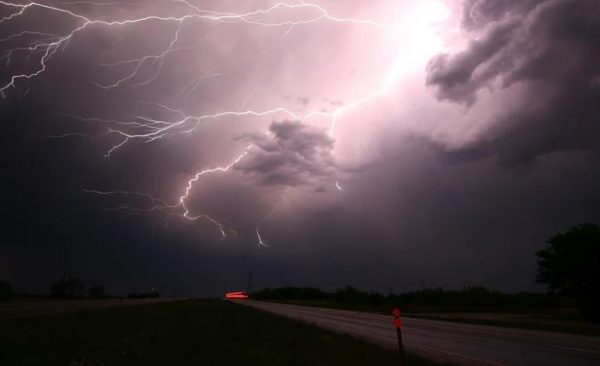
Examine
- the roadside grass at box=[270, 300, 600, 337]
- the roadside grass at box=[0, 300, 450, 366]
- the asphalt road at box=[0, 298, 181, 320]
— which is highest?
the asphalt road at box=[0, 298, 181, 320]

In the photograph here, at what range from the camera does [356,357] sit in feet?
47.1

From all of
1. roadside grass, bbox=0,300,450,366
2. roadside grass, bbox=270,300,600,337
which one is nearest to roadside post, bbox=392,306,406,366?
roadside grass, bbox=0,300,450,366

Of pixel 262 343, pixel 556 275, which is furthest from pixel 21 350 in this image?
pixel 556 275

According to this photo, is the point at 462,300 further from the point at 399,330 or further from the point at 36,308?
the point at 399,330

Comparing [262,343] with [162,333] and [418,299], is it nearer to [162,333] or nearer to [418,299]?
[162,333]

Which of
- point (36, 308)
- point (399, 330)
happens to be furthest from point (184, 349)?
point (36, 308)

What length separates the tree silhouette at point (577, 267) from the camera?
34.2m

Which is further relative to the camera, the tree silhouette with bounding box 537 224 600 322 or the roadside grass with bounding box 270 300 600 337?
the tree silhouette with bounding box 537 224 600 322

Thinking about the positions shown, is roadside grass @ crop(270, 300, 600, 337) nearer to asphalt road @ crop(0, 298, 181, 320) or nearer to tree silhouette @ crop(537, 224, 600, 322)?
tree silhouette @ crop(537, 224, 600, 322)

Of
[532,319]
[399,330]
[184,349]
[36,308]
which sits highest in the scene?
[36,308]

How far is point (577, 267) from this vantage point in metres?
34.6

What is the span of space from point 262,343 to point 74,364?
7610mm

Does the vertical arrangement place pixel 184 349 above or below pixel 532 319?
below

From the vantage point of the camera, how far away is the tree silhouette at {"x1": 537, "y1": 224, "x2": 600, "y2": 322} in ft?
112
